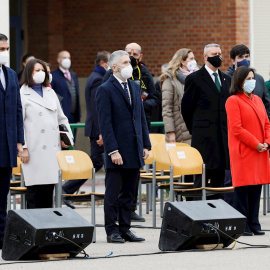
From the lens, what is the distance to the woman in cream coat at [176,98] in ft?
46.0

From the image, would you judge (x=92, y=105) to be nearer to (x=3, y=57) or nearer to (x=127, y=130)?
(x=127, y=130)

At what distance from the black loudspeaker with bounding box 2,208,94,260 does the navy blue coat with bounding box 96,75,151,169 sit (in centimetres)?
137

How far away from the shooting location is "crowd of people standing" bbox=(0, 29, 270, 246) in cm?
1065

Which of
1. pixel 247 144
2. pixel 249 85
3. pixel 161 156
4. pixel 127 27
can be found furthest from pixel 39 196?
pixel 127 27

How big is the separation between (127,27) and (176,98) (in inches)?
301

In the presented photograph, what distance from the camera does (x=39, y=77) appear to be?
11297 millimetres

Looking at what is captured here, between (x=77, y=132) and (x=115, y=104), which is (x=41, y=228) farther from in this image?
(x=77, y=132)

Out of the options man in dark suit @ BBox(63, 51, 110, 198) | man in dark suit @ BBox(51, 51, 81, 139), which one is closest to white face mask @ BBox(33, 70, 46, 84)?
man in dark suit @ BBox(63, 51, 110, 198)

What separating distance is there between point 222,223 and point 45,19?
40.6 ft

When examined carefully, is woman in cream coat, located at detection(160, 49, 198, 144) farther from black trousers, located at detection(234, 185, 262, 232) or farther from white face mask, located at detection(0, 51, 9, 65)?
white face mask, located at detection(0, 51, 9, 65)

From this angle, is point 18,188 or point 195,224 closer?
point 195,224

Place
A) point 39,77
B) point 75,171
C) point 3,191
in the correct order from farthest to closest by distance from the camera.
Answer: point 75,171, point 39,77, point 3,191

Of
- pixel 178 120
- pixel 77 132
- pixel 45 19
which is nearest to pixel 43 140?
pixel 178 120

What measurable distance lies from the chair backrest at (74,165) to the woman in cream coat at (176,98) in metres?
2.50
